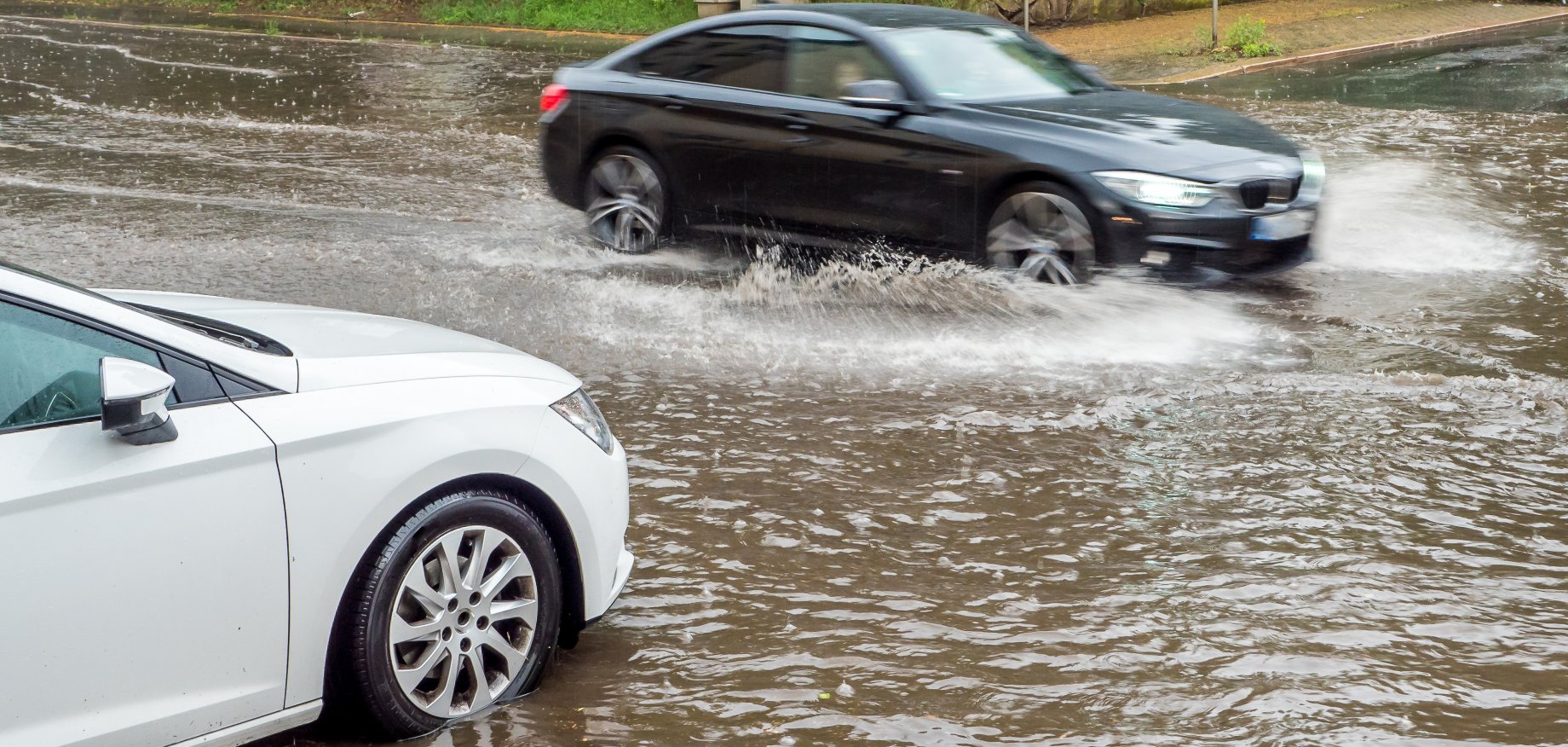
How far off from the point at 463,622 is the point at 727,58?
228 inches

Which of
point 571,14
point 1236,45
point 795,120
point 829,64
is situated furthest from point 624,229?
point 571,14

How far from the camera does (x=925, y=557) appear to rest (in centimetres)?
482

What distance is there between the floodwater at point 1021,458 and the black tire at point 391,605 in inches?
7.6

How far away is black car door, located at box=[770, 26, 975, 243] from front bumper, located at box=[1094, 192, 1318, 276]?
0.85 m

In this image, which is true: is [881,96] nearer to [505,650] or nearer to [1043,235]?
[1043,235]

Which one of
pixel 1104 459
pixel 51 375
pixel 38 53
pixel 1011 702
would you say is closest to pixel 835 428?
pixel 1104 459

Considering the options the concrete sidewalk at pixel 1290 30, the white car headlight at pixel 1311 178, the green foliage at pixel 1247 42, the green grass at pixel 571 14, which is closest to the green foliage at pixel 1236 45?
the green foliage at pixel 1247 42

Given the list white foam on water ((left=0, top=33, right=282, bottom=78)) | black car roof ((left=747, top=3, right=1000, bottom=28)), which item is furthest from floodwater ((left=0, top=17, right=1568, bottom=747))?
white foam on water ((left=0, top=33, right=282, bottom=78))

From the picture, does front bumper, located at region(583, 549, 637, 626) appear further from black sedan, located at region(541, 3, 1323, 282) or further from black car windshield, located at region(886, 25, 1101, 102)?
black car windshield, located at region(886, 25, 1101, 102)

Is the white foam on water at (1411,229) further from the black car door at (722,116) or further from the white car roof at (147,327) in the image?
the white car roof at (147,327)

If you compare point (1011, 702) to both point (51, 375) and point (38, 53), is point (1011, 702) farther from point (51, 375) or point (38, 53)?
point (38, 53)

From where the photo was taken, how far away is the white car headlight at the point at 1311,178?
781 centimetres

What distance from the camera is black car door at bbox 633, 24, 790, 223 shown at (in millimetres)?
8602

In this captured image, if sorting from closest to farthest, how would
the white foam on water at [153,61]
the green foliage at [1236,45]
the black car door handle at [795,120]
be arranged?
the black car door handle at [795,120] → the green foliage at [1236,45] → the white foam on water at [153,61]
